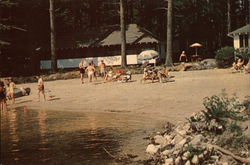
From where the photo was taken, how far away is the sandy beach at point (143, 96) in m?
20.1

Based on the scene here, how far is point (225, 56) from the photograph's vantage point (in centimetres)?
3847

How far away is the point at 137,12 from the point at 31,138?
5304cm

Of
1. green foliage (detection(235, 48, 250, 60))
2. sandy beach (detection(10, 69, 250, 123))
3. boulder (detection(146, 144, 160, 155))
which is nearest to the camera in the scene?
boulder (detection(146, 144, 160, 155))

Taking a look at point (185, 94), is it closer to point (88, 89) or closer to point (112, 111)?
point (112, 111)

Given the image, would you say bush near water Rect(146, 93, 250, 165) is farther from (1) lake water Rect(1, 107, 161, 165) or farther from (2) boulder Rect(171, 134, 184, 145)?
(1) lake water Rect(1, 107, 161, 165)

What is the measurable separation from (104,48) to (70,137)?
118 feet

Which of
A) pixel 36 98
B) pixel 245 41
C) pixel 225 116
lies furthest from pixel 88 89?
pixel 245 41

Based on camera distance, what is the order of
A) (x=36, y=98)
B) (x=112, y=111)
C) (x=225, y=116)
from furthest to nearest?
(x=36, y=98), (x=112, y=111), (x=225, y=116)

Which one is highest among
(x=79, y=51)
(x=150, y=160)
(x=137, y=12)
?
(x=137, y=12)

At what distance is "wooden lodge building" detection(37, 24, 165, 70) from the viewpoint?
160ft

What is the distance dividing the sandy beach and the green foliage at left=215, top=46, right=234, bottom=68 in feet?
27.9

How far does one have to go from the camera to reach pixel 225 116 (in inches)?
512

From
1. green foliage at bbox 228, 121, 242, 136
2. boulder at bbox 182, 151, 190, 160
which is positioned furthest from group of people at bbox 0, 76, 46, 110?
boulder at bbox 182, 151, 190, 160

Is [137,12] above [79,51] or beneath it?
above
